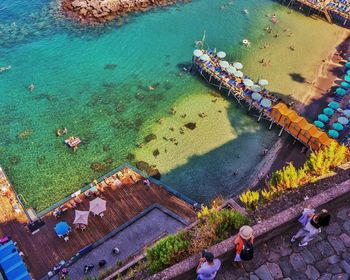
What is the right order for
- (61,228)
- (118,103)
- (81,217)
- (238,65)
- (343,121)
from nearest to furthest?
1. (61,228)
2. (81,217)
3. (343,121)
4. (118,103)
5. (238,65)

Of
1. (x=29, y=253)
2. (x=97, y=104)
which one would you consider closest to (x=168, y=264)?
(x=29, y=253)

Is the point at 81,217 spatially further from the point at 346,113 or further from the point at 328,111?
the point at 346,113

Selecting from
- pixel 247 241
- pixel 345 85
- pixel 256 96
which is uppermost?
pixel 247 241

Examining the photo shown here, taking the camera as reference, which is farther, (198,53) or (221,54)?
(221,54)

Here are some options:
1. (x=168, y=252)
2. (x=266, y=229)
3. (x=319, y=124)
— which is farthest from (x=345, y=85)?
(x=168, y=252)

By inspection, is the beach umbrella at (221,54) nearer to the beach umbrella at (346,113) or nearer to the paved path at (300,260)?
the beach umbrella at (346,113)

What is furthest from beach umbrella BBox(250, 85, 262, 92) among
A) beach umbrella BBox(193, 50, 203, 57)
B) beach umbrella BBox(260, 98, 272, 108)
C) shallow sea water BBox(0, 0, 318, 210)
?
beach umbrella BBox(193, 50, 203, 57)

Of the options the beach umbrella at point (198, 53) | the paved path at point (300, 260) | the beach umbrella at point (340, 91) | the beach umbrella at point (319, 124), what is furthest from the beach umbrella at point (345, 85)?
the paved path at point (300, 260)

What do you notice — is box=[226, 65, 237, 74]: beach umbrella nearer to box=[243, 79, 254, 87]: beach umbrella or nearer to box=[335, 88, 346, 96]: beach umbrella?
box=[243, 79, 254, 87]: beach umbrella
